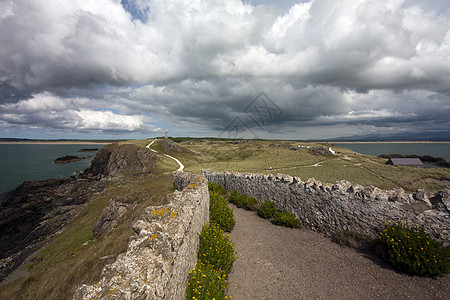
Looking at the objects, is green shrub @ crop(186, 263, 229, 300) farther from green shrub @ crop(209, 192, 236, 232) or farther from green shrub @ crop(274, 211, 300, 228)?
green shrub @ crop(274, 211, 300, 228)

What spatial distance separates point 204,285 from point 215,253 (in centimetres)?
167

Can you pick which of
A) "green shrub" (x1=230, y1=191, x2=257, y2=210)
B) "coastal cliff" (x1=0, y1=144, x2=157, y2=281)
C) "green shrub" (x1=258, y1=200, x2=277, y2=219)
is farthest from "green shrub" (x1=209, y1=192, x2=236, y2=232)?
"coastal cliff" (x1=0, y1=144, x2=157, y2=281)

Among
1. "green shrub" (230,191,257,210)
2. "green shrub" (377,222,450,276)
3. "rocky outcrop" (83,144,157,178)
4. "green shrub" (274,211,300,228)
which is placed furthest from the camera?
"rocky outcrop" (83,144,157,178)

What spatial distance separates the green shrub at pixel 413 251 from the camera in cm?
603

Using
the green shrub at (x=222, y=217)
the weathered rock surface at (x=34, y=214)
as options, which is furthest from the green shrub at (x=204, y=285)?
the weathered rock surface at (x=34, y=214)

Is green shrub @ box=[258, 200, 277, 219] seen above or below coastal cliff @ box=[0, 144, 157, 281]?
above

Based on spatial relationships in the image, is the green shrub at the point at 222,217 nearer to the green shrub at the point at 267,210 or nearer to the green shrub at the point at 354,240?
the green shrub at the point at 267,210

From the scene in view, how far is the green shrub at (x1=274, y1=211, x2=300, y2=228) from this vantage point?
10.7m

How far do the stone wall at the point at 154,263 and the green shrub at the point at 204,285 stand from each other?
0.24 meters

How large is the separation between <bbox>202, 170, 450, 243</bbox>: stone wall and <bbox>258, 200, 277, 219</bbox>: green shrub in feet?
1.51

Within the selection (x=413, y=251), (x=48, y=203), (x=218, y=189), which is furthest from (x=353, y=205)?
(x=48, y=203)

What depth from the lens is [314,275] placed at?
6770 mm

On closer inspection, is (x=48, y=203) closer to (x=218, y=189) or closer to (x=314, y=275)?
(x=218, y=189)

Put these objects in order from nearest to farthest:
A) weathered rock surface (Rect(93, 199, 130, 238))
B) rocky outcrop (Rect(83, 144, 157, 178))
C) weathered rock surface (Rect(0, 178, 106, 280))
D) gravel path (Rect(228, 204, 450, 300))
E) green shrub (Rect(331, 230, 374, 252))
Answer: gravel path (Rect(228, 204, 450, 300))
green shrub (Rect(331, 230, 374, 252))
weathered rock surface (Rect(93, 199, 130, 238))
weathered rock surface (Rect(0, 178, 106, 280))
rocky outcrop (Rect(83, 144, 157, 178))
